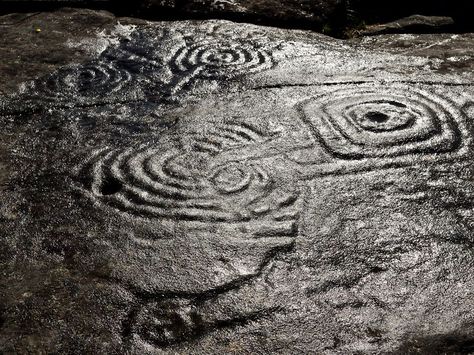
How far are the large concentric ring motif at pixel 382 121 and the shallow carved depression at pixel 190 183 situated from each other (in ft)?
1.16

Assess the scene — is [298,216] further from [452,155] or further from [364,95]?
[364,95]

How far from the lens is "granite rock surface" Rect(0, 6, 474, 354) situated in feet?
5.38

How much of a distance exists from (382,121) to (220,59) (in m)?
1.11

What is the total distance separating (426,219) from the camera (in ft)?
6.56

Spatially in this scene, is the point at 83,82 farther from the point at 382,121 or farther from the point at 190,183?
the point at 382,121

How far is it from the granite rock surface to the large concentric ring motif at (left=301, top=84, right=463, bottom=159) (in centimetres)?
1

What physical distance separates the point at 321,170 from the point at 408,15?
2.36m

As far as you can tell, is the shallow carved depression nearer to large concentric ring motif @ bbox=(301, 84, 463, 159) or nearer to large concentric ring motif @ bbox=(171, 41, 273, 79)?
large concentric ring motif @ bbox=(301, 84, 463, 159)

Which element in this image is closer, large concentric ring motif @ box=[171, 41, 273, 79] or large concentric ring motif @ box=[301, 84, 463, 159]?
large concentric ring motif @ box=[301, 84, 463, 159]

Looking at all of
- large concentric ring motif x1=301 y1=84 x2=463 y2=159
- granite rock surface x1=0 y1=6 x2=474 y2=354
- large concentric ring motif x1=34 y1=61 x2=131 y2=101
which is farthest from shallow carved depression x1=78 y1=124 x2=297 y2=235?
large concentric ring motif x1=34 y1=61 x2=131 y2=101

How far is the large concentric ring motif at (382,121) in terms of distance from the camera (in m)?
2.44


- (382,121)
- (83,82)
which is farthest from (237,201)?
(83,82)

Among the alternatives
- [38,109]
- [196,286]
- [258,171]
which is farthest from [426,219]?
[38,109]

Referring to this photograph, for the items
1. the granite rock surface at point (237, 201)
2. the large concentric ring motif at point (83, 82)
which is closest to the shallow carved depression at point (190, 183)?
the granite rock surface at point (237, 201)
